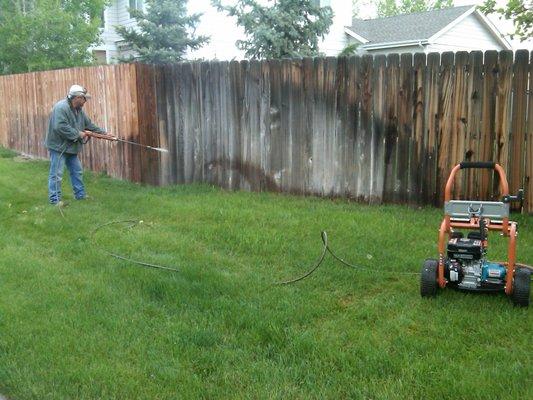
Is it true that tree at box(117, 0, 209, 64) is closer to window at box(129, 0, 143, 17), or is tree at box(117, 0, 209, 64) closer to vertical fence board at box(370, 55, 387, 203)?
window at box(129, 0, 143, 17)

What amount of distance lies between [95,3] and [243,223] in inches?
740

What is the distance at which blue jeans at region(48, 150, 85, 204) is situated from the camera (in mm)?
9023

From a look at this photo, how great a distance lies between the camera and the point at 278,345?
405cm

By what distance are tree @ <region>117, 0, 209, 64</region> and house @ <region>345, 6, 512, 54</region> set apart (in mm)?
6810

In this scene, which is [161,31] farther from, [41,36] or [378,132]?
[378,132]

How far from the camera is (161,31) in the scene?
17219 millimetres

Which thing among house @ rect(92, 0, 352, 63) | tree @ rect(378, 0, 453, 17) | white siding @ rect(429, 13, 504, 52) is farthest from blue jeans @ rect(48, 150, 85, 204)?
tree @ rect(378, 0, 453, 17)

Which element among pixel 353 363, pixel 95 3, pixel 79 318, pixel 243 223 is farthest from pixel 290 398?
pixel 95 3

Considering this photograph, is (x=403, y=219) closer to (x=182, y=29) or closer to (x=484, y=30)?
(x=182, y=29)

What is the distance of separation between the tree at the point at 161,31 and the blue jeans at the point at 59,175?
8.31 metres

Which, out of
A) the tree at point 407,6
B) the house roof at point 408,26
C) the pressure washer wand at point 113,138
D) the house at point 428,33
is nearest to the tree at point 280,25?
the pressure washer wand at point 113,138

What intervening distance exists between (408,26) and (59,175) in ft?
57.1

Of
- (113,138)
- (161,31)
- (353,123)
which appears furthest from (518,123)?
(161,31)

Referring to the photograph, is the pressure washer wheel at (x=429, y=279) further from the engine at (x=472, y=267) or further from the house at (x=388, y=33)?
the house at (x=388, y=33)
